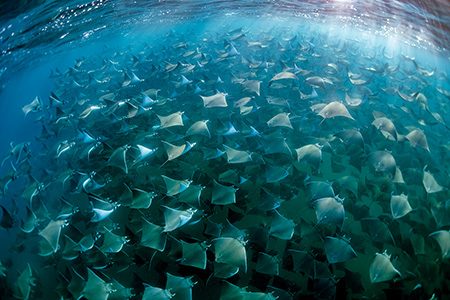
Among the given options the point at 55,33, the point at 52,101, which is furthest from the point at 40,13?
the point at 52,101

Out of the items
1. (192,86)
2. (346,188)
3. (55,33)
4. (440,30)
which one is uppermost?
(55,33)

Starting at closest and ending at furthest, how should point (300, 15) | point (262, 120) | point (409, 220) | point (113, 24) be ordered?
point (409, 220) → point (262, 120) → point (113, 24) → point (300, 15)

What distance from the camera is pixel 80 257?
470 centimetres

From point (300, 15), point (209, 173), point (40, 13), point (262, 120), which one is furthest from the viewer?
point (300, 15)

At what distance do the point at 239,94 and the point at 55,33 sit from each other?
1170 cm

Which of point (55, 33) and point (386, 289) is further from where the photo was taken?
point (55, 33)

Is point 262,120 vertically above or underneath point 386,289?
above

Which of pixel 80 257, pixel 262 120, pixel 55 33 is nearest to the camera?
pixel 80 257

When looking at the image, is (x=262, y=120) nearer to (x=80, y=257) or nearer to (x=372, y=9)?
(x=80, y=257)

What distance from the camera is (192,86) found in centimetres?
860

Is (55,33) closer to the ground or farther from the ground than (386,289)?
farther from the ground

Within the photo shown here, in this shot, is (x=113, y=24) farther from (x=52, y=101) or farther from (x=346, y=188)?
(x=346, y=188)

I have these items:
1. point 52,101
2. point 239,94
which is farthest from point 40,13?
point 239,94

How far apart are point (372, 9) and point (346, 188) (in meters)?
15.2
